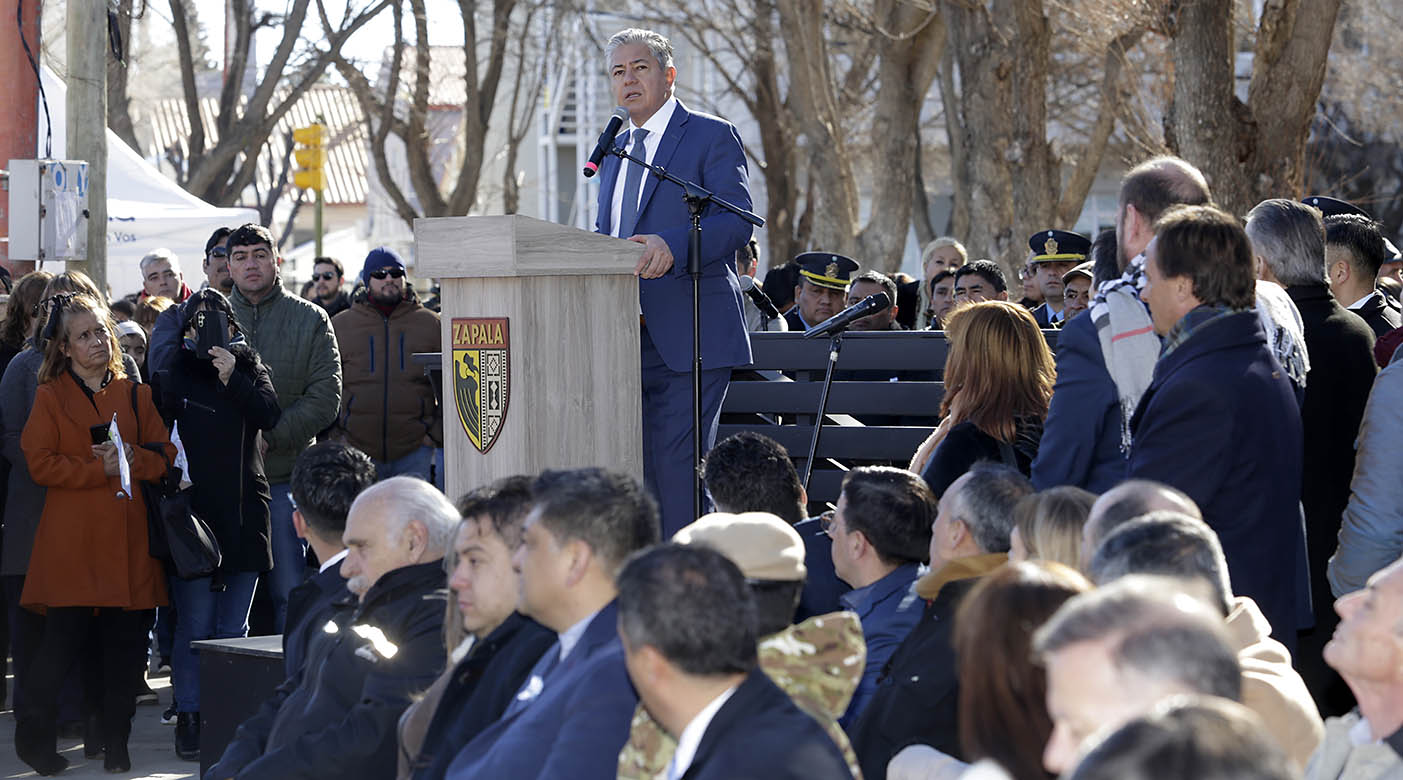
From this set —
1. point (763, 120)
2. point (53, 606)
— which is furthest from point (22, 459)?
point (763, 120)

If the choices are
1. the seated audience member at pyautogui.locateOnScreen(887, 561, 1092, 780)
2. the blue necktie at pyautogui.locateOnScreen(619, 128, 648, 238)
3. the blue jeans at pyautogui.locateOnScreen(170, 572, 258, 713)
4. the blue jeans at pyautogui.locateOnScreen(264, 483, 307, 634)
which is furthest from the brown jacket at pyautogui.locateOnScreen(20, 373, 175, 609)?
the seated audience member at pyautogui.locateOnScreen(887, 561, 1092, 780)

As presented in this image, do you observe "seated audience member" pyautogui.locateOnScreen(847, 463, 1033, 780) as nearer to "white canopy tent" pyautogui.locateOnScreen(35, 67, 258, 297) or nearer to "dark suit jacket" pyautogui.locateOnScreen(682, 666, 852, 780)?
"dark suit jacket" pyautogui.locateOnScreen(682, 666, 852, 780)

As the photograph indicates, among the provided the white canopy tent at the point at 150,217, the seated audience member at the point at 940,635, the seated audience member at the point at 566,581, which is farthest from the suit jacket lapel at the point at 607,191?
the white canopy tent at the point at 150,217

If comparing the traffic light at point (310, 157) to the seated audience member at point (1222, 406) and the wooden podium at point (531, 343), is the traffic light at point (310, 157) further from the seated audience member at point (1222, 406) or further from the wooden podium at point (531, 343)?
the seated audience member at point (1222, 406)

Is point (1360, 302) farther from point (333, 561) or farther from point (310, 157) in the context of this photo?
point (310, 157)

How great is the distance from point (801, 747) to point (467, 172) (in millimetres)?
20691

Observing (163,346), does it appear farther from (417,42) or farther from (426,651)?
(417,42)

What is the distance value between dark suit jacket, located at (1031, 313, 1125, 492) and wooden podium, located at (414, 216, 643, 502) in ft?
4.88

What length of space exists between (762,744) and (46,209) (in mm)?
8029

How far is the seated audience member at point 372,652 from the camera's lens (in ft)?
14.9

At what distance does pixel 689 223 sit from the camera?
602 centimetres

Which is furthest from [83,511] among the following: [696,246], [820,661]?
[820,661]

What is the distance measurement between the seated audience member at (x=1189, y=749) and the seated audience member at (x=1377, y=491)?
137 inches

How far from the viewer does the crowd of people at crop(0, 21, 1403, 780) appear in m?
3.04
